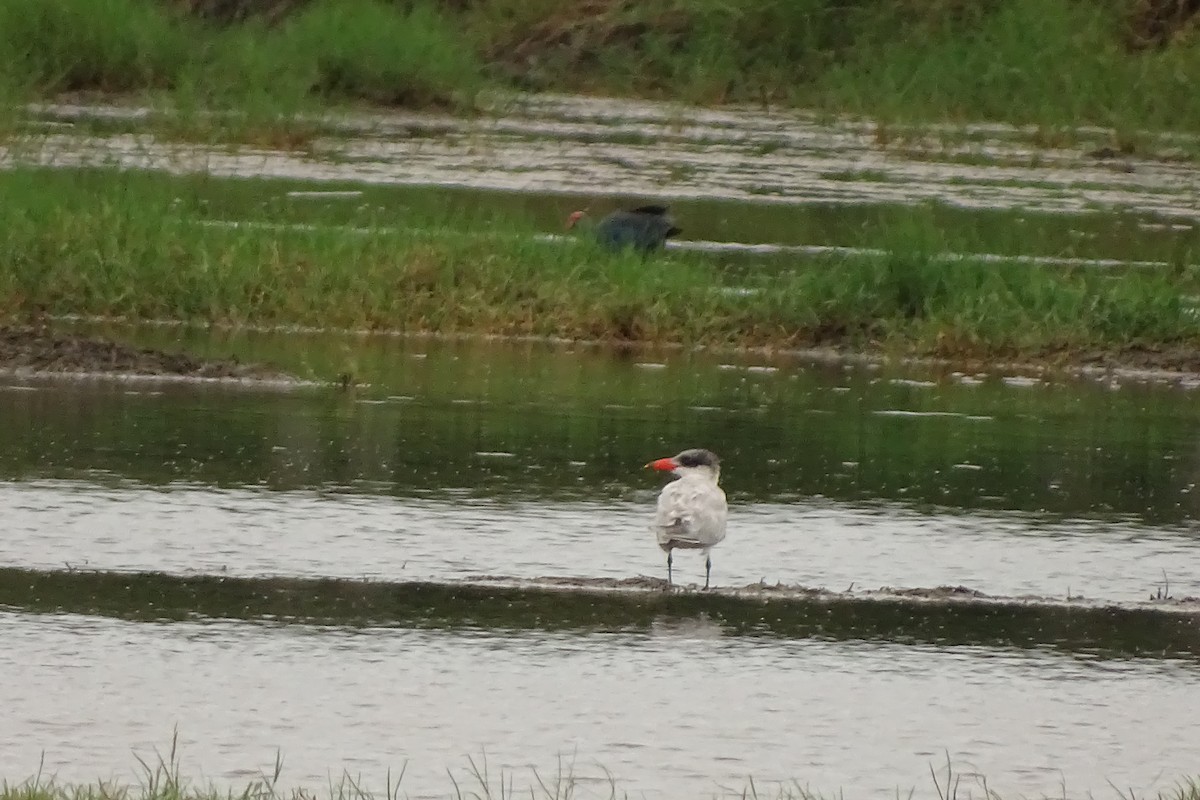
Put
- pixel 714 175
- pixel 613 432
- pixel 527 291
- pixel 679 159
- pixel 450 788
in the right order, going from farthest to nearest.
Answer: pixel 679 159 → pixel 714 175 → pixel 527 291 → pixel 613 432 → pixel 450 788

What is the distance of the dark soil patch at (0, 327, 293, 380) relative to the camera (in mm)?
13062

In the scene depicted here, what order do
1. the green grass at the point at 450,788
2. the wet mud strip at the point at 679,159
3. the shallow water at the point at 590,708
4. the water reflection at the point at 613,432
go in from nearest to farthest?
the green grass at the point at 450,788, the shallow water at the point at 590,708, the water reflection at the point at 613,432, the wet mud strip at the point at 679,159

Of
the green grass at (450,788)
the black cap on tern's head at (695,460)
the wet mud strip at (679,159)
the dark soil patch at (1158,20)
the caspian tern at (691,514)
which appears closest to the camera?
the green grass at (450,788)

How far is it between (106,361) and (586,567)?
14.5ft

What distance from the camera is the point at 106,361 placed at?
13109 mm

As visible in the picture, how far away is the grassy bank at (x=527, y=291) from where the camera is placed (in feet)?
47.8

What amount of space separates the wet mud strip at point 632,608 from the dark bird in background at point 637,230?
272 inches

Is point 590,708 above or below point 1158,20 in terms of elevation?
below

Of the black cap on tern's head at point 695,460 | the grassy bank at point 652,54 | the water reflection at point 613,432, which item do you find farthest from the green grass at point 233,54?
the black cap on tern's head at point 695,460

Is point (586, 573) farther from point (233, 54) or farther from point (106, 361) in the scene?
point (233, 54)

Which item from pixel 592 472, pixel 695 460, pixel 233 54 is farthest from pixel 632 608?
pixel 233 54

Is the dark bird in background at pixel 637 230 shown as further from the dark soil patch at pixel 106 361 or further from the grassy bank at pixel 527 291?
the dark soil patch at pixel 106 361

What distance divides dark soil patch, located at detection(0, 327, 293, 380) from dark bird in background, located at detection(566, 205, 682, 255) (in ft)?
10.8

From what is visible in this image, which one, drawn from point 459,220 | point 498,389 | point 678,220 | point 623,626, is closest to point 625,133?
point 678,220
